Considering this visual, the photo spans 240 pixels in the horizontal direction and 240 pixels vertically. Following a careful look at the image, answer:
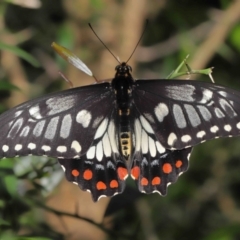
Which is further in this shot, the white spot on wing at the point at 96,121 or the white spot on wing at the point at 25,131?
the white spot on wing at the point at 96,121

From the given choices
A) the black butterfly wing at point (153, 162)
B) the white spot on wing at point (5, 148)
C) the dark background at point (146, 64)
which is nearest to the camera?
the white spot on wing at point (5, 148)

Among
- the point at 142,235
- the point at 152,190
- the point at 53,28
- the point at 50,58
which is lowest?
the point at 152,190

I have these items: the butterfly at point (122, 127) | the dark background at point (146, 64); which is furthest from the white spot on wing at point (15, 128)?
the dark background at point (146, 64)

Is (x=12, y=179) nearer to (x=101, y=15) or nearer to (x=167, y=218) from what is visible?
(x=101, y=15)

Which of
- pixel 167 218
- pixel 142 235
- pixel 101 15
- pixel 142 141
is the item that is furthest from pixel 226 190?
pixel 142 141

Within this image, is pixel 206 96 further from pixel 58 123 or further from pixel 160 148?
pixel 58 123

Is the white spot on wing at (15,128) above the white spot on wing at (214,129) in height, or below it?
above

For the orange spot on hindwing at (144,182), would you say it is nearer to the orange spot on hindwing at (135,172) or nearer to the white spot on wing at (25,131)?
the orange spot on hindwing at (135,172)
